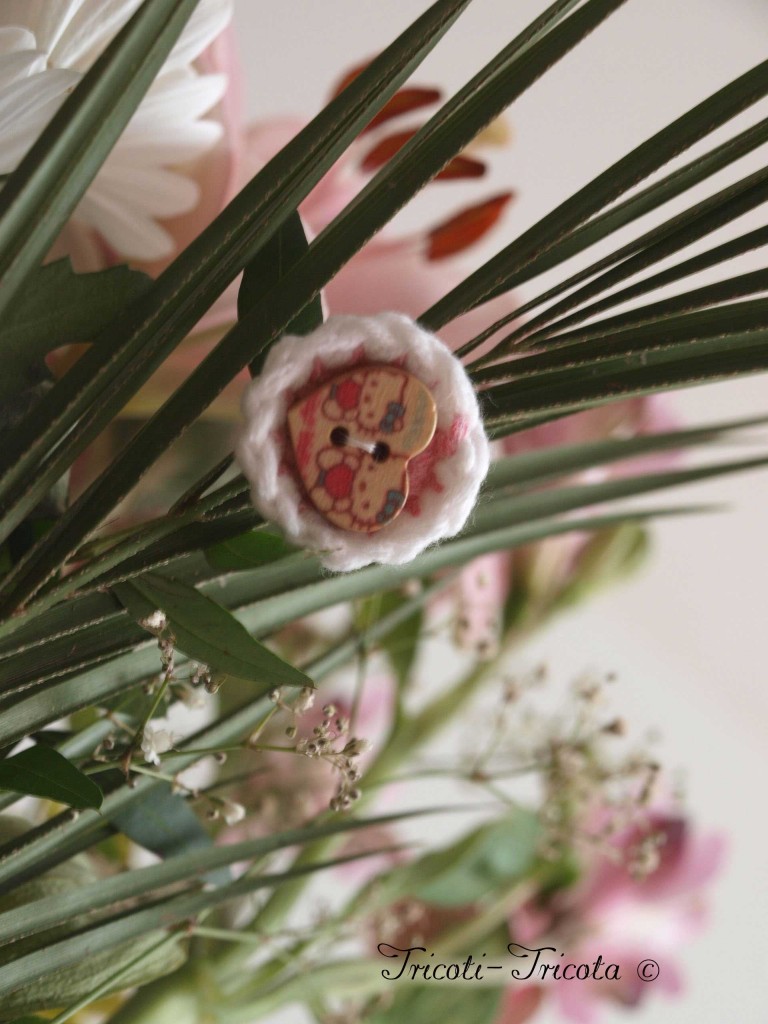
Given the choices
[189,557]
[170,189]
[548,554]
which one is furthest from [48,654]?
[548,554]

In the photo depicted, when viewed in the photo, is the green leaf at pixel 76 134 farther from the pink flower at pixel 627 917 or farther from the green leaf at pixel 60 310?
Result: the pink flower at pixel 627 917

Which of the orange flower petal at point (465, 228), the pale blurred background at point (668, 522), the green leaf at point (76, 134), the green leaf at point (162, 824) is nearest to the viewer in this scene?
the green leaf at point (76, 134)

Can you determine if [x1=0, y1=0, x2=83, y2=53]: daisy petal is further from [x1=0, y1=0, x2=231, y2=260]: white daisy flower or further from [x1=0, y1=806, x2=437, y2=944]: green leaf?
[x1=0, y1=806, x2=437, y2=944]: green leaf

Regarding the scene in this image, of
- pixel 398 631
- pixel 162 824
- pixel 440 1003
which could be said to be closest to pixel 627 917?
pixel 440 1003

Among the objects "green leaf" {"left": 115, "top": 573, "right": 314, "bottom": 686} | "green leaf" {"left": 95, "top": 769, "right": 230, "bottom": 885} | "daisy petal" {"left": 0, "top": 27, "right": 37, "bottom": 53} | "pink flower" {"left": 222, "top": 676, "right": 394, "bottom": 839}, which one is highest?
"daisy petal" {"left": 0, "top": 27, "right": 37, "bottom": 53}

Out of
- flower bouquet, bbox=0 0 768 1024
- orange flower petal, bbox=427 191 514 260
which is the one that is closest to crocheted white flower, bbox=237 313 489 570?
flower bouquet, bbox=0 0 768 1024

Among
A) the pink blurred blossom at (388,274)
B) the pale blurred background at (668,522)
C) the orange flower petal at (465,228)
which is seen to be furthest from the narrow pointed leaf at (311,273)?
the pale blurred background at (668,522)
